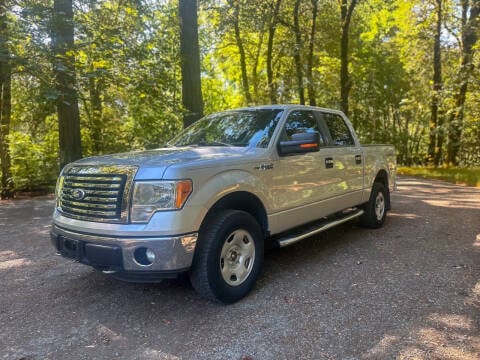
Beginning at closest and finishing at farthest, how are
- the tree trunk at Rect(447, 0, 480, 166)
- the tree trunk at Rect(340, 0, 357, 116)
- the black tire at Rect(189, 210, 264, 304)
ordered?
the black tire at Rect(189, 210, 264, 304), the tree trunk at Rect(447, 0, 480, 166), the tree trunk at Rect(340, 0, 357, 116)

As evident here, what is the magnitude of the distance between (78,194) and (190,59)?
669 cm

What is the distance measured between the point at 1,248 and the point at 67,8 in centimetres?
559

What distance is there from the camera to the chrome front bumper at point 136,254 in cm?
305

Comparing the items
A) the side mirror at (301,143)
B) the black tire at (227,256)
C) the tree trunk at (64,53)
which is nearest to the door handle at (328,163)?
the side mirror at (301,143)

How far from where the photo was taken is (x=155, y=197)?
10.2 feet

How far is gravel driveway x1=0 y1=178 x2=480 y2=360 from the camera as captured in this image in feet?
9.30

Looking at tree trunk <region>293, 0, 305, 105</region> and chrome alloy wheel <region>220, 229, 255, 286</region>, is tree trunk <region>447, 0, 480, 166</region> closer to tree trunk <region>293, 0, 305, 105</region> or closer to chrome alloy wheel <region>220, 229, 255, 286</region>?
tree trunk <region>293, 0, 305, 105</region>

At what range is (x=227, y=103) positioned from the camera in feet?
95.1

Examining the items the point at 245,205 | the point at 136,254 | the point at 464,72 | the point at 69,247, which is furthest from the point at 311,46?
the point at 136,254

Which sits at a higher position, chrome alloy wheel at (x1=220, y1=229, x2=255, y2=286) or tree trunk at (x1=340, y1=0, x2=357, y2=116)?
tree trunk at (x1=340, y1=0, x2=357, y2=116)

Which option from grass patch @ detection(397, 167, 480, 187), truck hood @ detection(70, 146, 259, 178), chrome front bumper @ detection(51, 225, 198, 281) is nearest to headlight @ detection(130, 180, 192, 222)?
truck hood @ detection(70, 146, 259, 178)

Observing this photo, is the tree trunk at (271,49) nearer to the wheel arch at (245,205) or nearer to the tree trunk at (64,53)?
the tree trunk at (64,53)

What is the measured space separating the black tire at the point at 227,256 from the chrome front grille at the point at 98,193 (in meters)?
0.73

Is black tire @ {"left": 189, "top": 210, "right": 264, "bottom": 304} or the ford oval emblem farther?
the ford oval emblem
